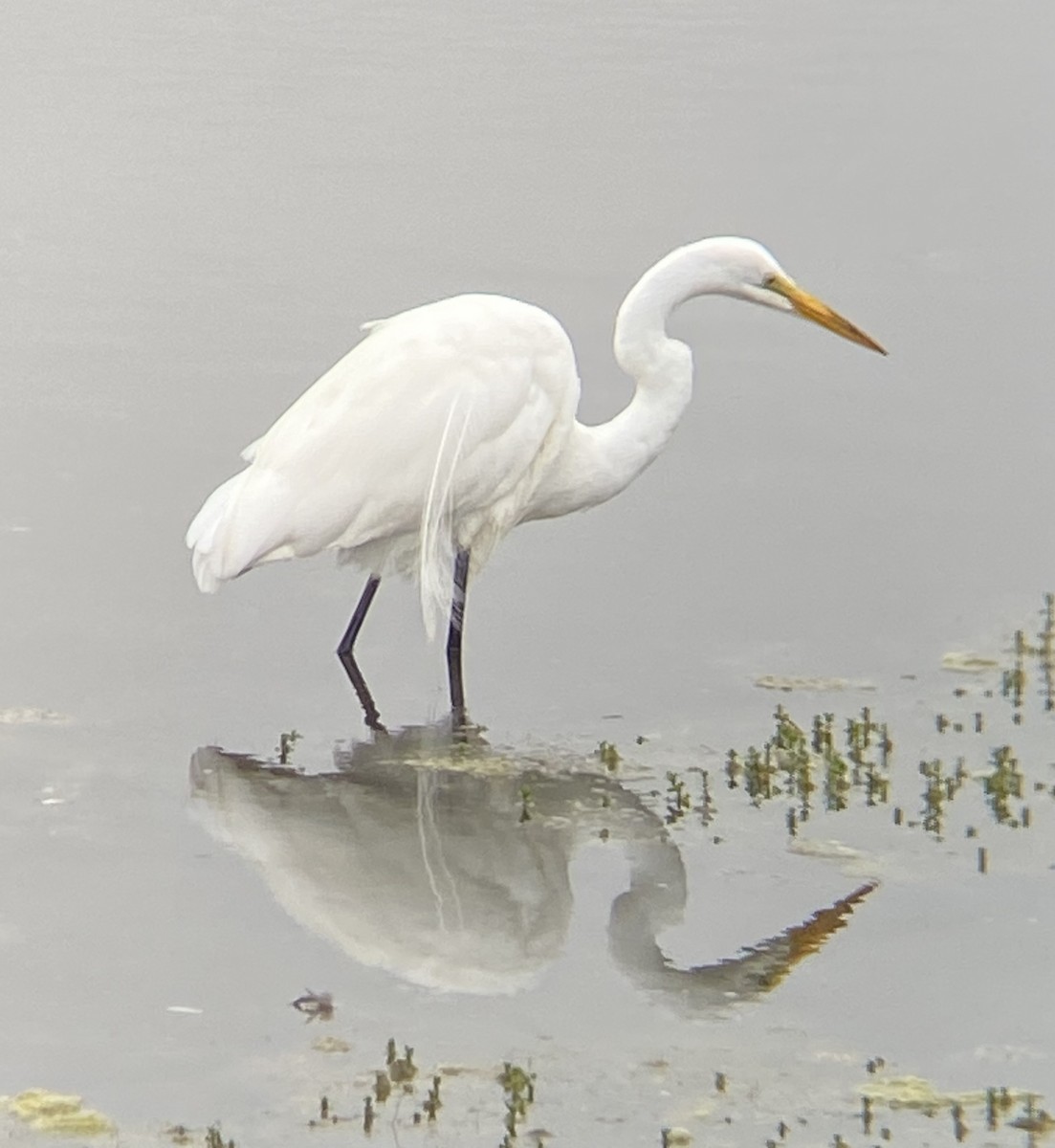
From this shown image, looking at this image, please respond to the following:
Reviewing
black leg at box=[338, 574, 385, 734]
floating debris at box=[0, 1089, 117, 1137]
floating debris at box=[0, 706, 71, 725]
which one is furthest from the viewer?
black leg at box=[338, 574, 385, 734]

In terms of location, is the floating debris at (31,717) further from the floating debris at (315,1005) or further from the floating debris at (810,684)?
the floating debris at (810,684)

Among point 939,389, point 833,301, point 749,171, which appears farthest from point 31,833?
point 749,171

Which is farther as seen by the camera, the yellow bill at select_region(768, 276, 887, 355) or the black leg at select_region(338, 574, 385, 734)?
the yellow bill at select_region(768, 276, 887, 355)

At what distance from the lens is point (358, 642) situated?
8.05 meters

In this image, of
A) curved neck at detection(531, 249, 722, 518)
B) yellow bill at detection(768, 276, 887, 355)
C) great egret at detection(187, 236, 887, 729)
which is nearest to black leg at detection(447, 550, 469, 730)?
great egret at detection(187, 236, 887, 729)

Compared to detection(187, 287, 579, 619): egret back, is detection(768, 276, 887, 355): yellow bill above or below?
above

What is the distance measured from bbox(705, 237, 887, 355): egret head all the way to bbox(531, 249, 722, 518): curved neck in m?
0.05

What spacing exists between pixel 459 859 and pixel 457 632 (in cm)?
152

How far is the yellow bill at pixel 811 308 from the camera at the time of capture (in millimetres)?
8023

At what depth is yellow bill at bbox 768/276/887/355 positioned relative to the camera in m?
8.02

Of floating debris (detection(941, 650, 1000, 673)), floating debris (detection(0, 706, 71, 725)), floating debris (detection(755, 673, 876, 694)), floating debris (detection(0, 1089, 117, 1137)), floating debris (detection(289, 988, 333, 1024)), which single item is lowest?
floating debris (detection(0, 1089, 117, 1137))

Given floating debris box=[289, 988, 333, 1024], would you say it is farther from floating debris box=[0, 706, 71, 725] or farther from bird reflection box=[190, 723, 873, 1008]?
floating debris box=[0, 706, 71, 725]

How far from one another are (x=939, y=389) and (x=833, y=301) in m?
1.19

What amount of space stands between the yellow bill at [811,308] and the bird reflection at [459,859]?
1.95 metres
